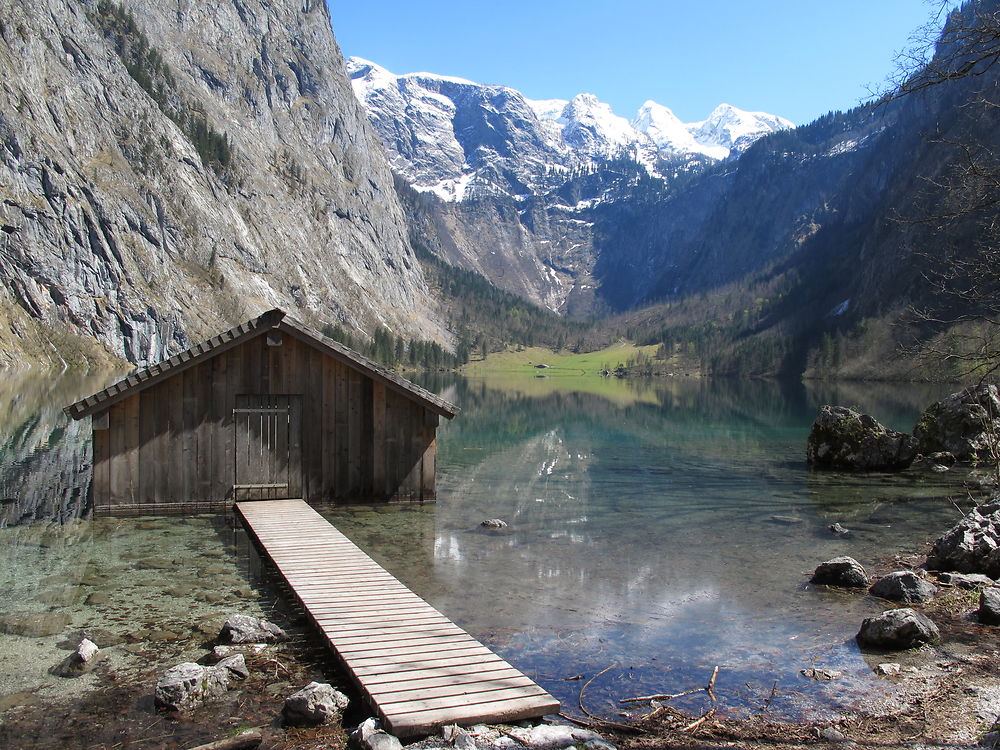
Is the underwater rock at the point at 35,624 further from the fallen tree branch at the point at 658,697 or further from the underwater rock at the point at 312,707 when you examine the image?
the fallen tree branch at the point at 658,697

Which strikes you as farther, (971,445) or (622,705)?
(971,445)

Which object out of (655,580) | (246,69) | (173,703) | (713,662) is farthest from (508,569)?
(246,69)

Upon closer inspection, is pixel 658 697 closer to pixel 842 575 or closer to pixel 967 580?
pixel 842 575

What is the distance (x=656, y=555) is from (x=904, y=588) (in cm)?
513

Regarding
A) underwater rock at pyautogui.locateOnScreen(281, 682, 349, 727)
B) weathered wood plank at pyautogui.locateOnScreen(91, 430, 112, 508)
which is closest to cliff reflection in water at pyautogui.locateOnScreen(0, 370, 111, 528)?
weathered wood plank at pyautogui.locateOnScreen(91, 430, 112, 508)

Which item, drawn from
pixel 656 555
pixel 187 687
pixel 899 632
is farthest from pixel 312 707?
pixel 656 555

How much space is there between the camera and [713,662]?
11.0m

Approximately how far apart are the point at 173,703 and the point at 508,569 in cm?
846

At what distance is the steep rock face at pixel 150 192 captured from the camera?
106m

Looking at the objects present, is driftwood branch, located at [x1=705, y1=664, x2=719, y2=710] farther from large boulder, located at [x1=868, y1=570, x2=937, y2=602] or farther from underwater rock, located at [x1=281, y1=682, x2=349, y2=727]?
large boulder, located at [x1=868, y1=570, x2=937, y2=602]

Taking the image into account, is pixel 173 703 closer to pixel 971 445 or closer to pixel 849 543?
pixel 849 543

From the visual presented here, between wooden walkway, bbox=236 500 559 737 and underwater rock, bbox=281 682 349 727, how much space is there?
1.14ft

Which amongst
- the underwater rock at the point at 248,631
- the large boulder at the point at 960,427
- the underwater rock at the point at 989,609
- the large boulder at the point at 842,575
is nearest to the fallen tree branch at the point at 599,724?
the underwater rock at the point at 248,631

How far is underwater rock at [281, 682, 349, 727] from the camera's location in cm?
841
